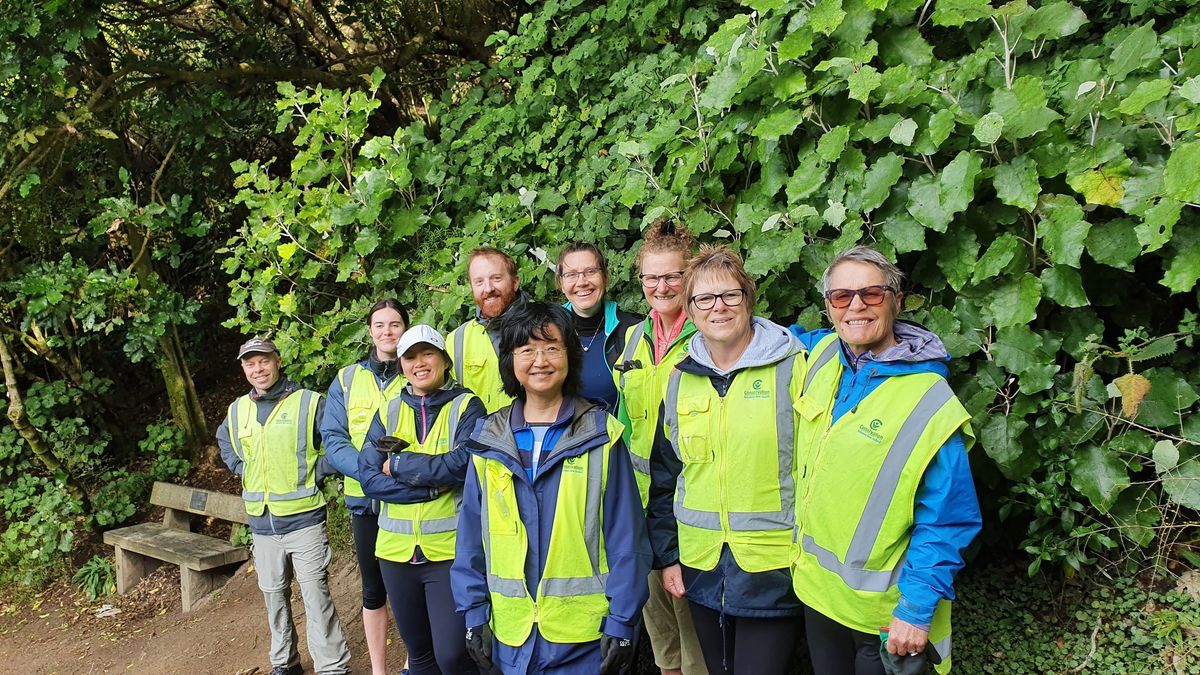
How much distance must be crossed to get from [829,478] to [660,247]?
3.60 ft

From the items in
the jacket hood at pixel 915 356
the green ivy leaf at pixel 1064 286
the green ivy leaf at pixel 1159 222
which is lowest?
the jacket hood at pixel 915 356

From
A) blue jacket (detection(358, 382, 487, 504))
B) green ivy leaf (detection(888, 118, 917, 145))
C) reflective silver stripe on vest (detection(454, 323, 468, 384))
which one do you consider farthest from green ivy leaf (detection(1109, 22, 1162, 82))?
reflective silver stripe on vest (detection(454, 323, 468, 384))

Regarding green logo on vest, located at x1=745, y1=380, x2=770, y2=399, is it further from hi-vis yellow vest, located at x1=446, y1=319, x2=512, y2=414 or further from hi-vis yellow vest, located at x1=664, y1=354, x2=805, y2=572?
hi-vis yellow vest, located at x1=446, y1=319, x2=512, y2=414

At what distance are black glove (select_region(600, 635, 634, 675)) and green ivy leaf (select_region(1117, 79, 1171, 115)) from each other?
2.18m

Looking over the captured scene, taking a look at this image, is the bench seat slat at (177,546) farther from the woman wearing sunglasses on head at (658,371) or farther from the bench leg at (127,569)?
the woman wearing sunglasses on head at (658,371)

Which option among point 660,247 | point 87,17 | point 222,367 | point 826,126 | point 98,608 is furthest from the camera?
point 222,367

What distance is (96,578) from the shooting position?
20.8ft

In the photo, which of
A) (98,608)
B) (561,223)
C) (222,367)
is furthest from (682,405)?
(222,367)

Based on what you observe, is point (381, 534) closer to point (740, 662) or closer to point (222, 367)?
point (740, 662)

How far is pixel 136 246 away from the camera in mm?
6707

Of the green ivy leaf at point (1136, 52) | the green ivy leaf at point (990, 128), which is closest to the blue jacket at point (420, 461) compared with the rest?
the green ivy leaf at point (990, 128)

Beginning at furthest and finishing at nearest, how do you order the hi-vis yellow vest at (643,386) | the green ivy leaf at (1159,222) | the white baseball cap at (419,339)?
the white baseball cap at (419,339), the hi-vis yellow vest at (643,386), the green ivy leaf at (1159,222)

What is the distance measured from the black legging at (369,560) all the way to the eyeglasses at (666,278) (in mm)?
1700

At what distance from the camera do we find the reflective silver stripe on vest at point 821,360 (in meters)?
2.19
